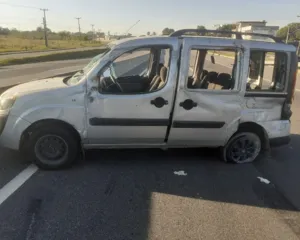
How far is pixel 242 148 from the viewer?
4797mm

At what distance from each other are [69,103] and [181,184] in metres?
1.85

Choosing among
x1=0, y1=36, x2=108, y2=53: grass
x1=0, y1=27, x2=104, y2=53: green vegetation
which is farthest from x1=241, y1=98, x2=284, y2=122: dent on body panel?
x1=0, y1=36, x2=108, y2=53: grass

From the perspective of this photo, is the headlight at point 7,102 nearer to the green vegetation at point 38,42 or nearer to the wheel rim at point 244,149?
the wheel rim at point 244,149

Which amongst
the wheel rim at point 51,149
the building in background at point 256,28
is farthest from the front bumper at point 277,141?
the building in background at point 256,28

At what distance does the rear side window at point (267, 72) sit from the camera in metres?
4.46

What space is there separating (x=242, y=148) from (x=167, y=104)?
1.52 meters

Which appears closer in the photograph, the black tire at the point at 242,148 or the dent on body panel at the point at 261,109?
the dent on body panel at the point at 261,109

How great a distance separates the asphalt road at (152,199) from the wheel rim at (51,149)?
0.21 meters

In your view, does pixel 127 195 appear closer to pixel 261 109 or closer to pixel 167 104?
pixel 167 104

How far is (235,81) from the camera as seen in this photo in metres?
4.36

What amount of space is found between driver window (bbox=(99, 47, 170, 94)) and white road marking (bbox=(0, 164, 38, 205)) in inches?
58.5

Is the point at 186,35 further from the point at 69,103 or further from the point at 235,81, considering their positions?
the point at 69,103

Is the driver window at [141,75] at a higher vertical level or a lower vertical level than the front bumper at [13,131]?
higher

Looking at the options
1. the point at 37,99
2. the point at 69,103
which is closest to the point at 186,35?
the point at 69,103
